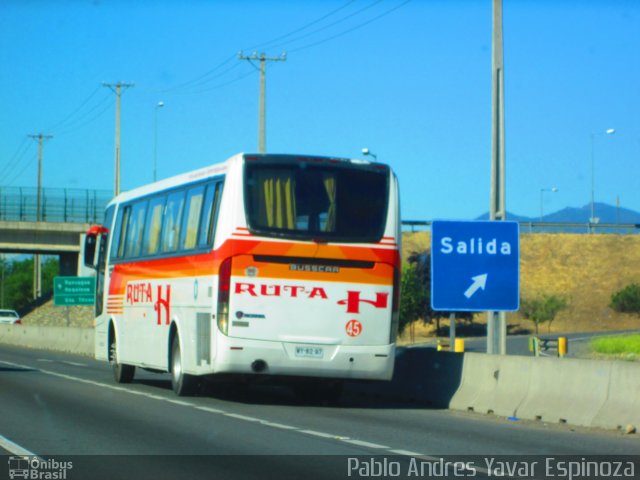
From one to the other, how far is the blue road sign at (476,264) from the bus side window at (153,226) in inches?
199

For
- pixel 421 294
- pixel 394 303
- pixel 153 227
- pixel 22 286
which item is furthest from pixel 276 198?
pixel 22 286

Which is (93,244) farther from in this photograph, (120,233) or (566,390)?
(566,390)

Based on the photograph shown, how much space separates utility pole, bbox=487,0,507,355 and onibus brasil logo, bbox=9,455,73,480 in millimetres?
10468

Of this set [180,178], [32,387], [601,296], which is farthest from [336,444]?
[601,296]

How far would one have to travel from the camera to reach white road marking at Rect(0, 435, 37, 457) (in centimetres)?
1164

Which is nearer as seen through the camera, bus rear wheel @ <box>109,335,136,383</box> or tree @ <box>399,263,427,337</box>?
bus rear wheel @ <box>109,335,136,383</box>

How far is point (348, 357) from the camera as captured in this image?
17.5 m

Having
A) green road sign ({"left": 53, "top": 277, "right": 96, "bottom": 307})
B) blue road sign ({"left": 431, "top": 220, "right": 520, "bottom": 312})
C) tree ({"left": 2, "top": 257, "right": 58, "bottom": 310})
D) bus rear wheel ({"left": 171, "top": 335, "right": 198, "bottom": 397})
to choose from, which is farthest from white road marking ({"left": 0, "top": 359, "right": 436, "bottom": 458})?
tree ({"left": 2, "top": 257, "right": 58, "bottom": 310})

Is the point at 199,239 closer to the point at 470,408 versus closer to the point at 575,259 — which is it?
the point at 470,408

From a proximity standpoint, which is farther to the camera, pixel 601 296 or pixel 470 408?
pixel 601 296

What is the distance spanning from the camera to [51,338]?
48406mm

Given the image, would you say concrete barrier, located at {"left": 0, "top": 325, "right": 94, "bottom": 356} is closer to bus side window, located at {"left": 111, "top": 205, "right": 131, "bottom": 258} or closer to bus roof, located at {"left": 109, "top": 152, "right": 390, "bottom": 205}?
bus side window, located at {"left": 111, "top": 205, "right": 131, "bottom": 258}

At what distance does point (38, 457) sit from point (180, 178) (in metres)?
9.38

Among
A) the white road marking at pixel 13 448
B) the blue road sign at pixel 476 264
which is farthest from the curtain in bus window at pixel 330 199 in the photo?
the white road marking at pixel 13 448
